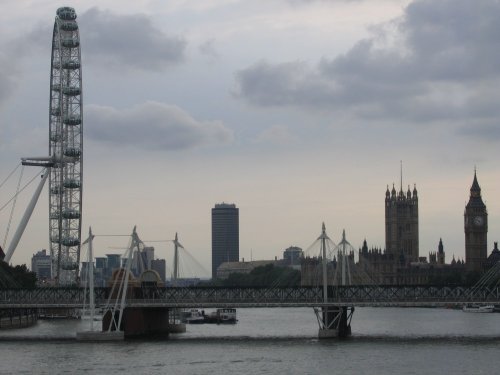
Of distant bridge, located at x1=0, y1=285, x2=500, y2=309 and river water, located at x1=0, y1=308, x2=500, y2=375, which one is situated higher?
distant bridge, located at x1=0, y1=285, x2=500, y2=309

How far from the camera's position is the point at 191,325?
138 metres

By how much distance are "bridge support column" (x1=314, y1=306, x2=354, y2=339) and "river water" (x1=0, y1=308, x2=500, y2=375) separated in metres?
1.08

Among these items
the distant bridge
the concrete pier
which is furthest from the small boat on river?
the distant bridge

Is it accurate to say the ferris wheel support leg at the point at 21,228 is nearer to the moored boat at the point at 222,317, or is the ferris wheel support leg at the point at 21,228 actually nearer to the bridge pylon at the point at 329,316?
the moored boat at the point at 222,317

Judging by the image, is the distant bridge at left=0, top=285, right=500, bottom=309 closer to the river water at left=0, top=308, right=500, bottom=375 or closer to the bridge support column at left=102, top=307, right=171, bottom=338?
the bridge support column at left=102, top=307, right=171, bottom=338

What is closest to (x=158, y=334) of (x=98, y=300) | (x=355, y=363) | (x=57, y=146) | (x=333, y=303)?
(x=98, y=300)

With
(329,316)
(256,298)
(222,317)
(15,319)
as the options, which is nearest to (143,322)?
(256,298)

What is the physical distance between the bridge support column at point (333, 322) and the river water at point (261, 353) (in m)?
1.08

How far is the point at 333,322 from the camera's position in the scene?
100 meters

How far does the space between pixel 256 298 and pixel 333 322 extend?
23.7 ft

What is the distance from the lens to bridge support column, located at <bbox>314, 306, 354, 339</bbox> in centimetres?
9894

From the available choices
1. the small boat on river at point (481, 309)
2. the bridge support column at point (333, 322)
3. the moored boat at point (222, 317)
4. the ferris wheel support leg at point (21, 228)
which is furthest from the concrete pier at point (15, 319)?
the small boat on river at point (481, 309)

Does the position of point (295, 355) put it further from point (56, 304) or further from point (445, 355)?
point (56, 304)

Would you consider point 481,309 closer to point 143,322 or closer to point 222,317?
point 222,317
